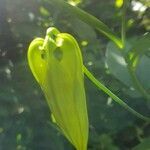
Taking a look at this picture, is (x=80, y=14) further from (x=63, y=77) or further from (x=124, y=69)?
(x=124, y=69)

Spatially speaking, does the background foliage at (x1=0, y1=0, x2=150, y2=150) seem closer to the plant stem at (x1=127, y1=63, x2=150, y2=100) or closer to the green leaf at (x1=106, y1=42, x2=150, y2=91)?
the green leaf at (x1=106, y1=42, x2=150, y2=91)

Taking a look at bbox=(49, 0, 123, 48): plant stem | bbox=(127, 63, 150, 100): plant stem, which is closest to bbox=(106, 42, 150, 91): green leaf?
bbox=(127, 63, 150, 100): plant stem

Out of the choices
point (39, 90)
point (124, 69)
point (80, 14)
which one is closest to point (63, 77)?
point (80, 14)

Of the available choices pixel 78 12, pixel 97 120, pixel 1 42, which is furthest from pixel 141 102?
pixel 78 12

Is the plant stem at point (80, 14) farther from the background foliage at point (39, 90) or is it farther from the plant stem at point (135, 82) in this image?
the background foliage at point (39, 90)

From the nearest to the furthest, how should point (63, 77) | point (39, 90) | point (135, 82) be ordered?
point (63, 77) → point (135, 82) → point (39, 90)
